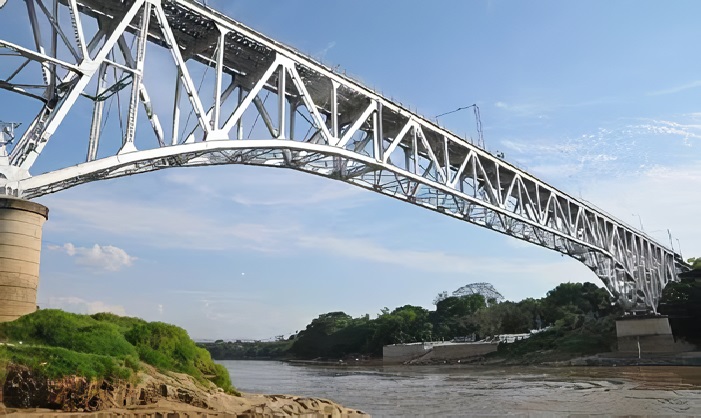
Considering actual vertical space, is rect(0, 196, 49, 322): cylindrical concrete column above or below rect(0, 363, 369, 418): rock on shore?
above

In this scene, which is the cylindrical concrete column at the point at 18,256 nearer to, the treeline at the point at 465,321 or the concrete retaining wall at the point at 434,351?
the treeline at the point at 465,321

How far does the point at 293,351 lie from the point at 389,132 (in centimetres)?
11491

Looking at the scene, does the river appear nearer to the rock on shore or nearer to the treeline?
the rock on shore

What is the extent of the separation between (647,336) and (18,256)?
70.3 m

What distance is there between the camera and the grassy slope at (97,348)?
12.8 m

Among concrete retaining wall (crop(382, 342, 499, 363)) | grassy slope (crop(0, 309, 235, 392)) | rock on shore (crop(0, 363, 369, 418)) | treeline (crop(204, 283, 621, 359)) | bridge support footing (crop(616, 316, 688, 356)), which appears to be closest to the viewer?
rock on shore (crop(0, 363, 369, 418))

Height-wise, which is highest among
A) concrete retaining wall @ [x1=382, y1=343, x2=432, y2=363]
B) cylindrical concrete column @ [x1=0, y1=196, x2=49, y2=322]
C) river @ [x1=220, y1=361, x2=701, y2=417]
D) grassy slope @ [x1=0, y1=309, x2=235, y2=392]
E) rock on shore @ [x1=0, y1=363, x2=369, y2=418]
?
cylindrical concrete column @ [x1=0, y1=196, x2=49, y2=322]

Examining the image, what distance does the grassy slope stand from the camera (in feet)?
42.1

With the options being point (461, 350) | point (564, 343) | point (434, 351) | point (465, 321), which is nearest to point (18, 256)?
point (564, 343)

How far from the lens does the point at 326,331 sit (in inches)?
5344

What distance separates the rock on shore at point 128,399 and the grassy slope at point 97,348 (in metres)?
0.28

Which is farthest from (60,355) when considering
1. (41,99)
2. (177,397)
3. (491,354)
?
(491,354)

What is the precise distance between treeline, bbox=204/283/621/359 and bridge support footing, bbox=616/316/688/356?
159 inches

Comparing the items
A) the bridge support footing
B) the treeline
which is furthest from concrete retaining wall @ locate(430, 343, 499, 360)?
the bridge support footing
